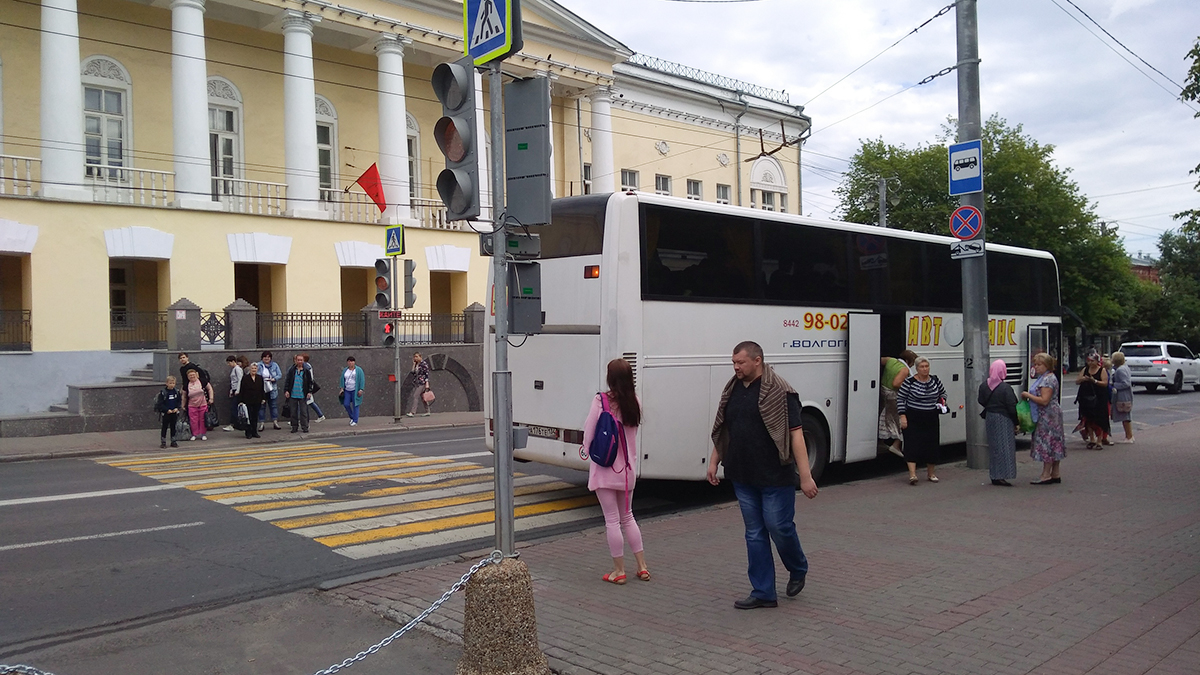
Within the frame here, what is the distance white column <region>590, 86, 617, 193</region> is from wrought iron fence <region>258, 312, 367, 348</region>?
12839 mm

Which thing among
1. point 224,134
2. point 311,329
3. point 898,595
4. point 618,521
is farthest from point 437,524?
point 224,134

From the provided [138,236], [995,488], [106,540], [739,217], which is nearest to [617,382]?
[739,217]

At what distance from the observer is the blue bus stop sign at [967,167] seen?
1300 centimetres

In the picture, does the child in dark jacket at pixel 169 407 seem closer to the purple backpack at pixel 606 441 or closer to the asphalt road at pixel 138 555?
the asphalt road at pixel 138 555

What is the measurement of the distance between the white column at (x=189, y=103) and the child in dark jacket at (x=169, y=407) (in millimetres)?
8161

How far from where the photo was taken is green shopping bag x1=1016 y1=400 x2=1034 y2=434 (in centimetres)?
1189

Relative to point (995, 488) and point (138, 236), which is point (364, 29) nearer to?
point (138, 236)

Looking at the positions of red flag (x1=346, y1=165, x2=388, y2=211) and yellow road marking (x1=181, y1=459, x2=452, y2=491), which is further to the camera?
red flag (x1=346, y1=165, x2=388, y2=211)

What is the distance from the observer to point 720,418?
676 cm

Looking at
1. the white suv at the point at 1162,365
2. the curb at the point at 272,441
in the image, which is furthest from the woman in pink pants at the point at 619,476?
the white suv at the point at 1162,365

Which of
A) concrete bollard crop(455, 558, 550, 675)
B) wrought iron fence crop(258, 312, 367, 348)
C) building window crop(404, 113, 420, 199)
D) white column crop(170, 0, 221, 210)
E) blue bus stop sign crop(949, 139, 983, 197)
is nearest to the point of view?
concrete bollard crop(455, 558, 550, 675)

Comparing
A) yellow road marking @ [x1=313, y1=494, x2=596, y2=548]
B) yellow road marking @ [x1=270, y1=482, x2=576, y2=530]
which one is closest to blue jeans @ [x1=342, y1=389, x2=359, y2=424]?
yellow road marking @ [x1=270, y1=482, x2=576, y2=530]

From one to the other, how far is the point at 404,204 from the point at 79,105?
9.52 m

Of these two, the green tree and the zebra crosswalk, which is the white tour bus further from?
the green tree
